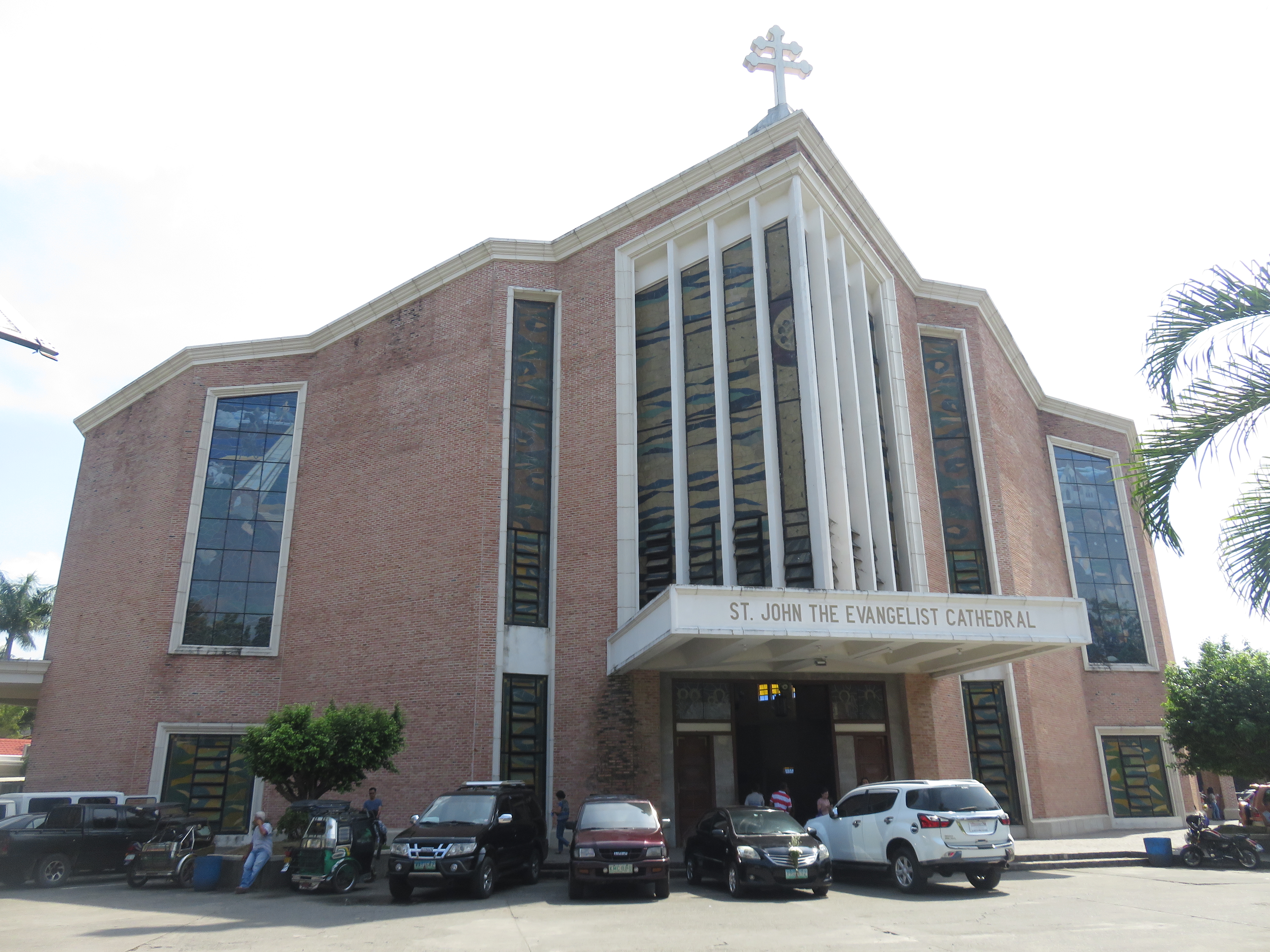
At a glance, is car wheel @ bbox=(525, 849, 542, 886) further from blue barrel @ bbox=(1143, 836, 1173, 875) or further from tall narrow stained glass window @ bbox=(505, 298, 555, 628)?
blue barrel @ bbox=(1143, 836, 1173, 875)

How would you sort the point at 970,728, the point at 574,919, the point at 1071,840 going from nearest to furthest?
the point at 574,919 → the point at 1071,840 → the point at 970,728

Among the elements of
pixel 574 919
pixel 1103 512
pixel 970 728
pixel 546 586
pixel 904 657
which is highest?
pixel 1103 512

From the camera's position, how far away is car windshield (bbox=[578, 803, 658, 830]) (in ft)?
45.6

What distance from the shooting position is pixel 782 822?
14.1 meters

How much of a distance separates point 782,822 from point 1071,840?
39.2 ft

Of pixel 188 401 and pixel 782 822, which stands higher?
pixel 188 401

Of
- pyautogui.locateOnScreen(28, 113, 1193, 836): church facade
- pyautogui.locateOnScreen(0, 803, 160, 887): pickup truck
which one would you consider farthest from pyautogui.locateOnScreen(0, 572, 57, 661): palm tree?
pyautogui.locateOnScreen(0, 803, 160, 887): pickup truck

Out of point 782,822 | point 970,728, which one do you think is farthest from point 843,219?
point 782,822

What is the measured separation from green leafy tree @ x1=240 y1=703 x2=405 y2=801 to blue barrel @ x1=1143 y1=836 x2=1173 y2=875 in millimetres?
15506

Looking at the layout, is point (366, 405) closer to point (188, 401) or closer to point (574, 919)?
point (188, 401)

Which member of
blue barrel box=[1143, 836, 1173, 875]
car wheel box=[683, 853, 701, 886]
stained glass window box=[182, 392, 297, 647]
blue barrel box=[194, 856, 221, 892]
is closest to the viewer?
car wheel box=[683, 853, 701, 886]

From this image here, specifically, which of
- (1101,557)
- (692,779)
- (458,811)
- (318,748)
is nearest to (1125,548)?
(1101,557)

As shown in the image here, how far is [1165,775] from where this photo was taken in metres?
27.4

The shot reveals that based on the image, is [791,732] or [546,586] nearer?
[546,586]
